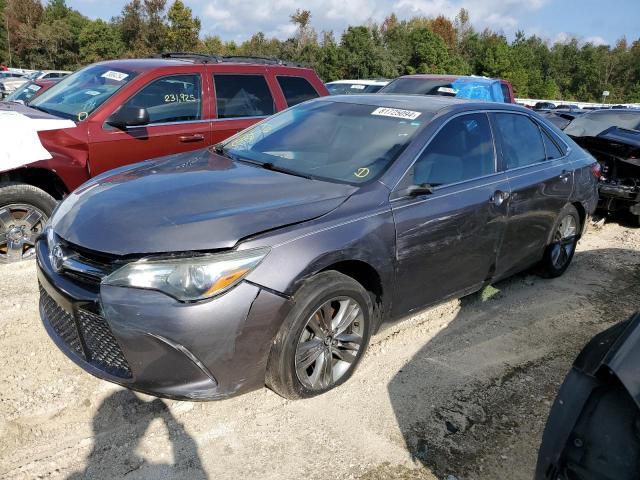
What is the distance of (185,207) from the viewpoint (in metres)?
2.96

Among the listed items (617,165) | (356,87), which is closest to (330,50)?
(356,87)

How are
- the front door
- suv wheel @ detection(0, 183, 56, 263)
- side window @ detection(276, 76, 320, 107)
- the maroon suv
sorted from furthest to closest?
side window @ detection(276, 76, 320, 107) → the maroon suv → suv wheel @ detection(0, 183, 56, 263) → the front door

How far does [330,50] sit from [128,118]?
45178 millimetres

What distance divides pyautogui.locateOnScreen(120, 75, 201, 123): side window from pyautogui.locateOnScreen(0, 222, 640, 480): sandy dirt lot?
89.6 inches

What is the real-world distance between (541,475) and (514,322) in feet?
8.62

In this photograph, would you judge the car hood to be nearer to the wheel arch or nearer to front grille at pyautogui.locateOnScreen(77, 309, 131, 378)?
front grille at pyautogui.locateOnScreen(77, 309, 131, 378)

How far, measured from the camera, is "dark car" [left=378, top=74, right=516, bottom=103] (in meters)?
9.80

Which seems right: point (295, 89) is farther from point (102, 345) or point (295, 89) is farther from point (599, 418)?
point (599, 418)

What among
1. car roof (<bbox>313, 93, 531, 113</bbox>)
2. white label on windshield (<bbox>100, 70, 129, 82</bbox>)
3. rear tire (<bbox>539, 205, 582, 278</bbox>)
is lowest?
rear tire (<bbox>539, 205, 582, 278</bbox>)

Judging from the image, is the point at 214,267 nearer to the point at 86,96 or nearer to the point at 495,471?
the point at 495,471

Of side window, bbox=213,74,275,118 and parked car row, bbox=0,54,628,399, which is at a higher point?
side window, bbox=213,74,275,118

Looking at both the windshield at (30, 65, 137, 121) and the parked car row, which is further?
the windshield at (30, 65, 137, 121)

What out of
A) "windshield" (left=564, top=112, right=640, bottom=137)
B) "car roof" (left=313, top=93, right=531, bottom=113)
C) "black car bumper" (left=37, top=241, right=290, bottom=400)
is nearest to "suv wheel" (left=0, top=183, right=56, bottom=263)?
"black car bumper" (left=37, top=241, right=290, bottom=400)

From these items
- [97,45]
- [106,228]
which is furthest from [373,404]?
[97,45]
